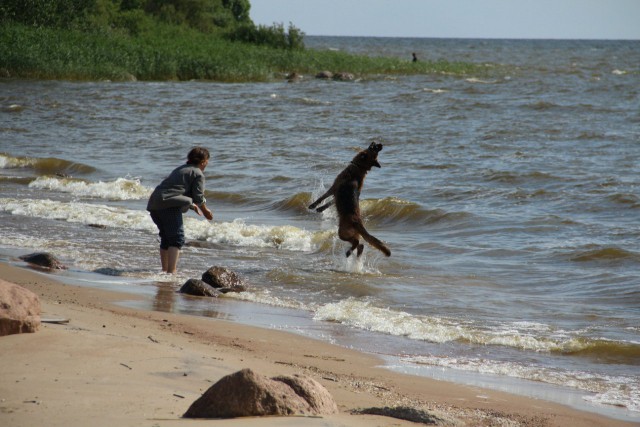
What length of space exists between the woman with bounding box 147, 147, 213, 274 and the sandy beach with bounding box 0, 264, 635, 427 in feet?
6.83

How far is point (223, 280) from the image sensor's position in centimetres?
1038

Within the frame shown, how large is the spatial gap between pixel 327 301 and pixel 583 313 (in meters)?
2.74

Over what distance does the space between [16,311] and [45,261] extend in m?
4.70

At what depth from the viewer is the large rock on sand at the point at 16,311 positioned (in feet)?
20.2

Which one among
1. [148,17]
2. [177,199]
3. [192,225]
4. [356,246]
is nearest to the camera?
[177,199]

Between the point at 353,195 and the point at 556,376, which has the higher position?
the point at 353,195

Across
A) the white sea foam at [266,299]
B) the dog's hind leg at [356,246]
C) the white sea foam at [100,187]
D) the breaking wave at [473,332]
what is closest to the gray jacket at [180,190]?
the white sea foam at [266,299]

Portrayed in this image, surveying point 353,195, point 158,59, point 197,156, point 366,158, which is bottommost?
point 353,195

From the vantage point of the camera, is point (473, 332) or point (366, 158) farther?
point (366, 158)

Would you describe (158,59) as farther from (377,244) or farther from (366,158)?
(377,244)

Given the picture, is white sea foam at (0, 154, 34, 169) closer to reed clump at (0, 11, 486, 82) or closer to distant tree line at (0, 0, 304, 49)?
reed clump at (0, 11, 486, 82)

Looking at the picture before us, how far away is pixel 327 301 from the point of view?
1047cm

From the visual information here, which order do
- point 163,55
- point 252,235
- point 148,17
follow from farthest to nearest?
point 148,17 < point 163,55 < point 252,235

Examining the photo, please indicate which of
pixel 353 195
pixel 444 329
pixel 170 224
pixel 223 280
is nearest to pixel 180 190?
pixel 170 224
